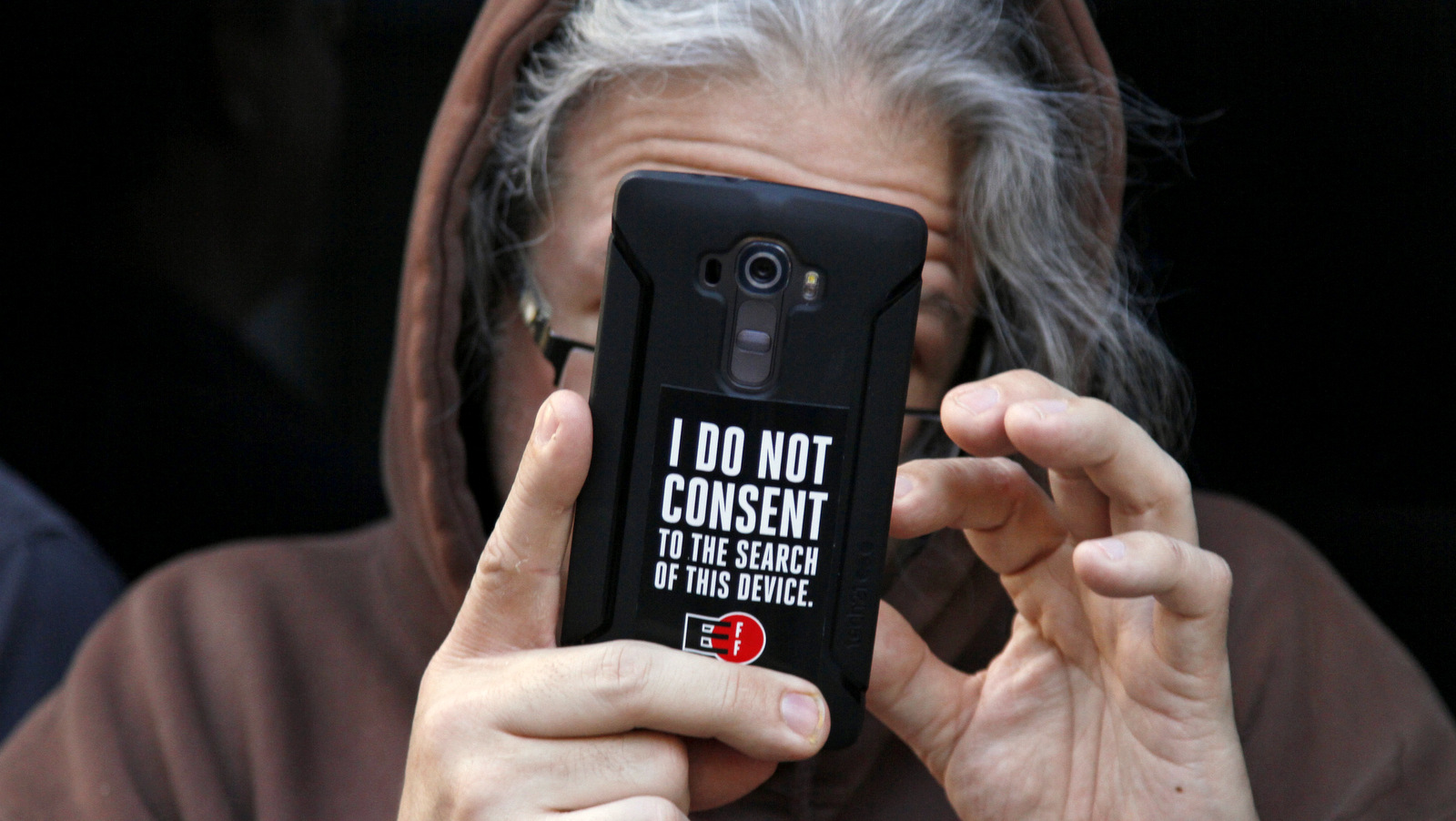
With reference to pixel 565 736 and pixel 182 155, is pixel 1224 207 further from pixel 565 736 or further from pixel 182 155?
pixel 182 155

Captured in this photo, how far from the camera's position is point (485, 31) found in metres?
1.16

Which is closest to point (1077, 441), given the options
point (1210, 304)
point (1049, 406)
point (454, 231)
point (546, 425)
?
point (1049, 406)

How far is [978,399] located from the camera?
2.57 feet

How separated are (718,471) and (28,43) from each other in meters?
1.97

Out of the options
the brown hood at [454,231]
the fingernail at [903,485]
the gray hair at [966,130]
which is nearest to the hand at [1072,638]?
the fingernail at [903,485]

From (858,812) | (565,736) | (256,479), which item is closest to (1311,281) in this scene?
(858,812)

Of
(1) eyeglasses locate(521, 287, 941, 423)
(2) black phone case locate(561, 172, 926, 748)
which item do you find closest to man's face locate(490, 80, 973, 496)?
(1) eyeglasses locate(521, 287, 941, 423)

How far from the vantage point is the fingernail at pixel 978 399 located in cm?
78

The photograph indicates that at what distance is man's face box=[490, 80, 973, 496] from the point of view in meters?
1.05

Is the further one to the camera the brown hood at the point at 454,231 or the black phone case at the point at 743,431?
the brown hood at the point at 454,231

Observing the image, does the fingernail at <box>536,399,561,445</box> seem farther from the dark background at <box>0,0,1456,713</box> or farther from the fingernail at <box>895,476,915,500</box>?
the dark background at <box>0,0,1456,713</box>

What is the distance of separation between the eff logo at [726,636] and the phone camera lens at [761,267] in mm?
218

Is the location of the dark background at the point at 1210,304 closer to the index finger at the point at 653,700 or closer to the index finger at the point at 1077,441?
the index finger at the point at 1077,441

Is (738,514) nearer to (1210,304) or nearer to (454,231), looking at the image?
(454,231)
